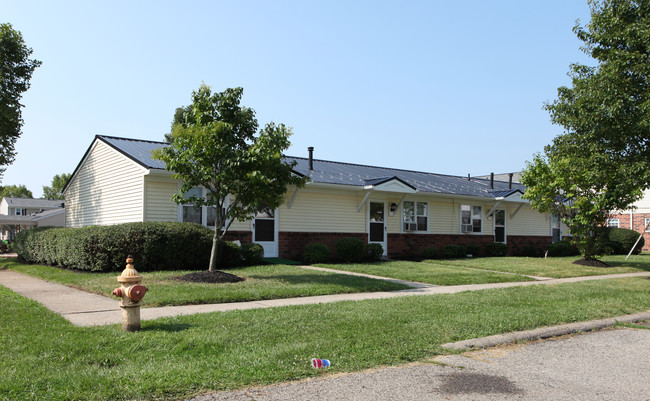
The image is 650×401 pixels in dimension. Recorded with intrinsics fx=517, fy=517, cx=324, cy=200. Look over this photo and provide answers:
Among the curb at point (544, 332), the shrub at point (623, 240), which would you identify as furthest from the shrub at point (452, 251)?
the curb at point (544, 332)

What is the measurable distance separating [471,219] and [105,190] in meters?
15.9

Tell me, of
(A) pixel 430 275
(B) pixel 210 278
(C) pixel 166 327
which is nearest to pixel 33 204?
(B) pixel 210 278

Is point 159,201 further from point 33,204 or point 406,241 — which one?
point 33,204

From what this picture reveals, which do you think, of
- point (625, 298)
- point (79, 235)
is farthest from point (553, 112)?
point (79, 235)

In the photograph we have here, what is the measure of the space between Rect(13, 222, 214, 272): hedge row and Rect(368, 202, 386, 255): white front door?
26.1 feet

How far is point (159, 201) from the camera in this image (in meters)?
15.9

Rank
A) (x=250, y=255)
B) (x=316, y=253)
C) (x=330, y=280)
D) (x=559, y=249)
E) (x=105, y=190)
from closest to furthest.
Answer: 1. (x=330, y=280)
2. (x=250, y=255)
3. (x=316, y=253)
4. (x=105, y=190)
5. (x=559, y=249)

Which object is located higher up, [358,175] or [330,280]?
[358,175]

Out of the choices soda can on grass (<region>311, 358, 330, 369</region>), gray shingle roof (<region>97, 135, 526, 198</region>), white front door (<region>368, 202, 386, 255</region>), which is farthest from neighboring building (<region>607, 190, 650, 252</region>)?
soda can on grass (<region>311, 358, 330, 369</region>)

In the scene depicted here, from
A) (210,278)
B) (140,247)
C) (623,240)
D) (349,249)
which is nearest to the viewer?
(210,278)

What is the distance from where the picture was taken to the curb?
248 inches

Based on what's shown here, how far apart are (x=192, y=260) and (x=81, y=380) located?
32.4 ft

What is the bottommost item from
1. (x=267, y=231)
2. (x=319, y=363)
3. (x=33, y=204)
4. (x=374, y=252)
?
(x=319, y=363)

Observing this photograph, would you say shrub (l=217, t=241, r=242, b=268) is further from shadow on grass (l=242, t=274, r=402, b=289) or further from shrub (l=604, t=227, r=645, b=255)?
shrub (l=604, t=227, r=645, b=255)
